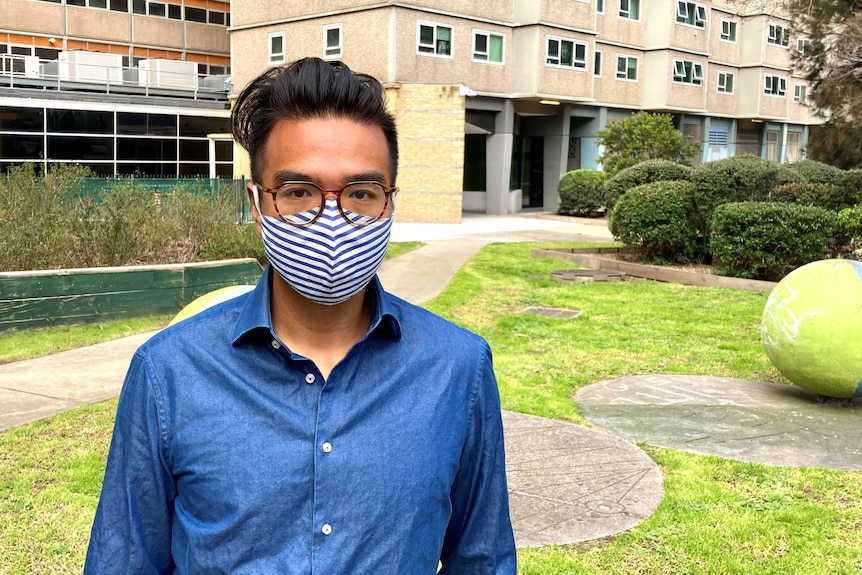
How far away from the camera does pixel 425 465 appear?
189 cm

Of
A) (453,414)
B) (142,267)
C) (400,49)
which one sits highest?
(400,49)

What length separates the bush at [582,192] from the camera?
1282 inches

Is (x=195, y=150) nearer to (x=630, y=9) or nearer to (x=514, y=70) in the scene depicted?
(x=514, y=70)

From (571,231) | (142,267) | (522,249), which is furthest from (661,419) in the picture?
(571,231)

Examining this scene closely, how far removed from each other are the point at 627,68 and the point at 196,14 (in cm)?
2016

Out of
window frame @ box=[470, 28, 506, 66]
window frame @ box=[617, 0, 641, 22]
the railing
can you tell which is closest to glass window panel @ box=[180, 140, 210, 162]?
the railing

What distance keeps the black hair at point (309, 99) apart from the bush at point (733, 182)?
1462 cm

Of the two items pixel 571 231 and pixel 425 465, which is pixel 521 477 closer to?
pixel 425 465

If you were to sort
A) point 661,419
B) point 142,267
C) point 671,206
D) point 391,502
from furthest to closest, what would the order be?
point 671,206, point 142,267, point 661,419, point 391,502

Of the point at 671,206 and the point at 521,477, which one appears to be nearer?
the point at 521,477

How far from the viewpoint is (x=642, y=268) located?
16.1 m

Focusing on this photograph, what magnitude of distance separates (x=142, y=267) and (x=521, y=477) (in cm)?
653

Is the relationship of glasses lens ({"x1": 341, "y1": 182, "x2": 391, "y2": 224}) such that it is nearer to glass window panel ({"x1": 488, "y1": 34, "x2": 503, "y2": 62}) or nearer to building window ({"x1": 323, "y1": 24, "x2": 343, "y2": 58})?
building window ({"x1": 323, "y1": 24, "x2": 343, "y2": 58})

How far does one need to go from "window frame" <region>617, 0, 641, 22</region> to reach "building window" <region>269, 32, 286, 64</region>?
51.8 feet
